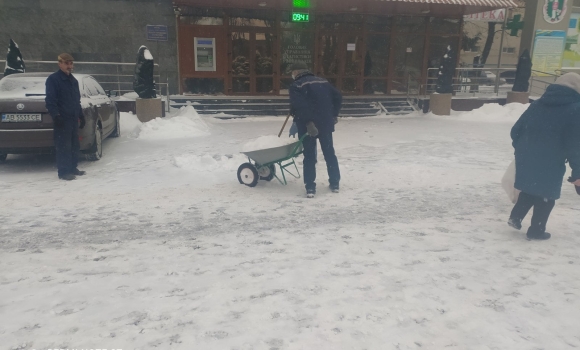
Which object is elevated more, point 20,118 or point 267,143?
point 20,118

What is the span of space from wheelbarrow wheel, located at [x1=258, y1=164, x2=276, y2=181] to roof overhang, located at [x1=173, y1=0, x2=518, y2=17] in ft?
32.7

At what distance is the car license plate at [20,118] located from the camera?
650 centimetres

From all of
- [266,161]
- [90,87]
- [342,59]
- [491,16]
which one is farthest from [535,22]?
[90,87]

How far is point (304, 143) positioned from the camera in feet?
19.5

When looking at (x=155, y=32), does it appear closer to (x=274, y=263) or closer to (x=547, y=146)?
(x=274, y=263)

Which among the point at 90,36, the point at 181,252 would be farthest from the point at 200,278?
the point at 90,36

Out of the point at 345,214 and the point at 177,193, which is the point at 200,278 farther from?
the point at 177,193

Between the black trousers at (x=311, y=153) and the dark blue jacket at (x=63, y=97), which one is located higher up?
the dark blue jacket at (x=63, y=97)

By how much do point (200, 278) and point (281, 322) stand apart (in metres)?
0.94

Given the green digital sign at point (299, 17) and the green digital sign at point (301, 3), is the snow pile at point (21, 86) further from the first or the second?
the green digital sign at point (299, 17)

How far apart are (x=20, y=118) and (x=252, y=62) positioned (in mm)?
10637

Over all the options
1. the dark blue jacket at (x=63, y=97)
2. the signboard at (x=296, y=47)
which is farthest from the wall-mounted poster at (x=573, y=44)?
the dark blue jacket at (x=63, y=97)

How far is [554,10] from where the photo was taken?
19.3 m

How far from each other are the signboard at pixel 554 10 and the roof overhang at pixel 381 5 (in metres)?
4.74
